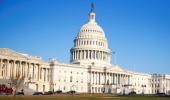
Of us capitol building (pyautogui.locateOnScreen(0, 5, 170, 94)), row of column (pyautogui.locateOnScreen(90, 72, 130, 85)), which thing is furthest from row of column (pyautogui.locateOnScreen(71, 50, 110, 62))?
row of column (pyautogui.locateOnScreen(90, 72, 130, 85))

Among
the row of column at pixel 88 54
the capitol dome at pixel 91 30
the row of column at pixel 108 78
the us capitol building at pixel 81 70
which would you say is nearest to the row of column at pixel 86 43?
the us capitol building at pixel 81 70

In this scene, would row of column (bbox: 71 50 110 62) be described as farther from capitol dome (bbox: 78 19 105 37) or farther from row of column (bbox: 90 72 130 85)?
row of column (bbox: 90 72 130 85)

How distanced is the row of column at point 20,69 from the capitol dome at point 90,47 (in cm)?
3980

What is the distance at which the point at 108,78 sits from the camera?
17025cm

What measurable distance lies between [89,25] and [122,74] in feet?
97.5

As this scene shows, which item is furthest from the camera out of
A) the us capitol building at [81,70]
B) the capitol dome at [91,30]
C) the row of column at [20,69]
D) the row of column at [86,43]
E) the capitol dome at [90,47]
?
the capitol dome at [91,30]

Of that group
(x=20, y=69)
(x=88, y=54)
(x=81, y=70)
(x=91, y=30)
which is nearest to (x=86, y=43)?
(x=88, y=54)

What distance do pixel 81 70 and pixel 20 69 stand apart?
1587 inches

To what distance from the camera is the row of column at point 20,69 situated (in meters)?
120

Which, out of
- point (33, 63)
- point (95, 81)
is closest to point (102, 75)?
point (95, 81)

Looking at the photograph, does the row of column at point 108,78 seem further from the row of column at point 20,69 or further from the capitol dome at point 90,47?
the row of column at point 20,69

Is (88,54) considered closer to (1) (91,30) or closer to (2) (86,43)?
(2) (86,43)

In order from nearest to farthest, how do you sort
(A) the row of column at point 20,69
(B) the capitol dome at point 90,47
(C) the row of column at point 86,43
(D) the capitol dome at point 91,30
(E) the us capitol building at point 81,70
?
1. (A) the row of column at point 20,69
2. (E) the us capitol building at point 81,70
3. (B) the capitol dome at point 90,47
4. (C) the row of column at point 86,43
5. (D) the capitol dome at point 91,30

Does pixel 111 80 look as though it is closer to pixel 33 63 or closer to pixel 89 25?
pixel 89 25
